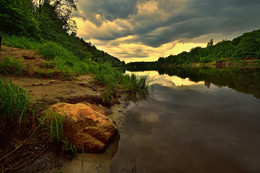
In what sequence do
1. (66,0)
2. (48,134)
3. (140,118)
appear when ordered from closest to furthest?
(48,134), (140,118), (66,0)

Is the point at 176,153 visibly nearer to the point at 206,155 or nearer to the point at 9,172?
the point at 206,155

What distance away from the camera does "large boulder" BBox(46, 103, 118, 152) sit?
1.87 metres

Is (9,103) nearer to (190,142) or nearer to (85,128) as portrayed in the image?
(85,128)

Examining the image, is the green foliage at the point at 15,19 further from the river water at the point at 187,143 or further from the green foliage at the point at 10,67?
the river water at the point at 187,143

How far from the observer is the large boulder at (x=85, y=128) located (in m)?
1.87

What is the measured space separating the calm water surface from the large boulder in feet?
1.14

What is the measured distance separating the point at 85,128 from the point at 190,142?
2017 mm

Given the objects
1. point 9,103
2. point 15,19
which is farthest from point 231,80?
point 15,19

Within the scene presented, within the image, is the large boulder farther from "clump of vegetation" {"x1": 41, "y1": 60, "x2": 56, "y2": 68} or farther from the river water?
"clump of vegetation" {"x1": 41, "y1": 60, "x2": 56, "y2": 68}

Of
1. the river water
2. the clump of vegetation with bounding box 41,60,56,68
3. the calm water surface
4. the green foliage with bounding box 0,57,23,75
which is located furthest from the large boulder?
the clump of vegetation with bounding box 41,60,56,68

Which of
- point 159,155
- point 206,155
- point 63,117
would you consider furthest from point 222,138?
point 63,117

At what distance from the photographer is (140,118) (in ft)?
11.0

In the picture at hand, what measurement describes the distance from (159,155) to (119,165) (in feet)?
2.27

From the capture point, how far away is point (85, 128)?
6.48 ft
